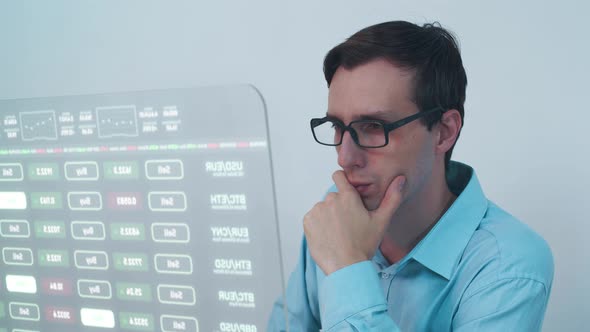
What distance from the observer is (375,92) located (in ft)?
3.91

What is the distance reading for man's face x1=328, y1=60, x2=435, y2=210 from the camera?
1187 millimetres

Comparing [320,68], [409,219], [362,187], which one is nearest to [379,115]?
[362,187]

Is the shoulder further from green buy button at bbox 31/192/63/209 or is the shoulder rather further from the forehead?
green buy button at bbox 31/192/63/209

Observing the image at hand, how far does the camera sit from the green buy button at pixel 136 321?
79cm

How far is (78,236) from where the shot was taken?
2.69 ft

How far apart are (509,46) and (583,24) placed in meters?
0.20

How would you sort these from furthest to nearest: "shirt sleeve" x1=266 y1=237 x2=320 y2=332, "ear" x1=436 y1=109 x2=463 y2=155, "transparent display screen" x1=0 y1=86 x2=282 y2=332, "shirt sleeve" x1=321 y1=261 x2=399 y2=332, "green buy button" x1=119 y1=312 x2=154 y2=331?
"shirt sleeve" x1=266 y1=237 x2=320 y2=332 → "ear" x1=436 y1=109 x2=463 y2=155 → "shirt sleeve" x1=321 y1=261 x2=399 y2=332 → "green buy button" x1=119 y1=312 x2=154 y2=331 → "transparent display screen" x1=0 y1=86 x2=282 y2=332

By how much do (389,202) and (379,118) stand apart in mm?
168

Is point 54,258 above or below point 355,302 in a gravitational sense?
above

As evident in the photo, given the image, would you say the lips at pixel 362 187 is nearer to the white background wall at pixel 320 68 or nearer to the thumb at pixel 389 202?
the thumb at pixel 389 202

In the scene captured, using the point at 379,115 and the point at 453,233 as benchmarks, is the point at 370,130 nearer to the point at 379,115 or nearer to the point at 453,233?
the point at 379,115

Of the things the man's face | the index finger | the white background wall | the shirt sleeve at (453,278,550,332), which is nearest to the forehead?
the man's face

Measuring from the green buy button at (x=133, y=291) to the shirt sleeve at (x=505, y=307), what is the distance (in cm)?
60

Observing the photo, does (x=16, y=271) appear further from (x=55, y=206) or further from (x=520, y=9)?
(x=520, y=9)
